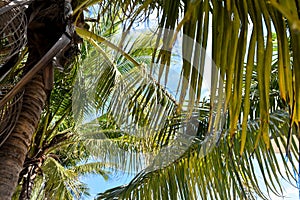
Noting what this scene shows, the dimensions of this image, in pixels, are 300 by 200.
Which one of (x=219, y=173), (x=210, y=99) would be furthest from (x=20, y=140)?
(x=210, y=99)

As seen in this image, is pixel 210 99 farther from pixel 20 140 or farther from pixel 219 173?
pixel 219 173

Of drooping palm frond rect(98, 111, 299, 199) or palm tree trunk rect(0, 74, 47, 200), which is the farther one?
drooping palm frond rect(98, 111, 299, 199)

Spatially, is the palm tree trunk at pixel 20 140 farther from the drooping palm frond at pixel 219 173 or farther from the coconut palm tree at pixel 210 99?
the drooping palm frond at pixel 219 173

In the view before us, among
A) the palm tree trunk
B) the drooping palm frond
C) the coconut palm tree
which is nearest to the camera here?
the coconut palm tree

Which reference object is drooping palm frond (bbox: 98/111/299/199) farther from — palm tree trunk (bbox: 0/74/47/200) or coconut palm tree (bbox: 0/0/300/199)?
palm tree trunk (bbox: 0/74/47/200)

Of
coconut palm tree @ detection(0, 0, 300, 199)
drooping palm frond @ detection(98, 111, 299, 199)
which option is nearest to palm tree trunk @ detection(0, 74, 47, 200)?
coconut palm tree @ detection(0, 0, 300, 199)

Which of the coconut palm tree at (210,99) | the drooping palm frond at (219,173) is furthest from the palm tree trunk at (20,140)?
the drooping palm frond at (219,173)

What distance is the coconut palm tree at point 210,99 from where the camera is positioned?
21.3 inches

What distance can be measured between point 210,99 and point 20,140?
3.53 ft

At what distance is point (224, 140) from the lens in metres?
1.98

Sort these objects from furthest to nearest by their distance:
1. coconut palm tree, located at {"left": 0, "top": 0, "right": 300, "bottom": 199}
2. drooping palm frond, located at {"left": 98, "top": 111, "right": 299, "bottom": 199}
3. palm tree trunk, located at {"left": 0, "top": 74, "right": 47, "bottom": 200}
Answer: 1. drooping palm frond, located at {"left": 98, "top": 111, "right": 299, "bottom": 199}
2. palm tree trunk, located at {"left": 0, "top": 74, "right": 47, "bottom": 200}
3. coconut palm tree, located at {"left": 0, "top": 0, "right": 300, "bottom": 199}

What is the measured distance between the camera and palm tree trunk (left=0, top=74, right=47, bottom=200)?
140cm

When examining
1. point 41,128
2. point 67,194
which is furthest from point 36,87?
point 67,194

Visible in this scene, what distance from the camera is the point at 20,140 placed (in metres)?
1.50
